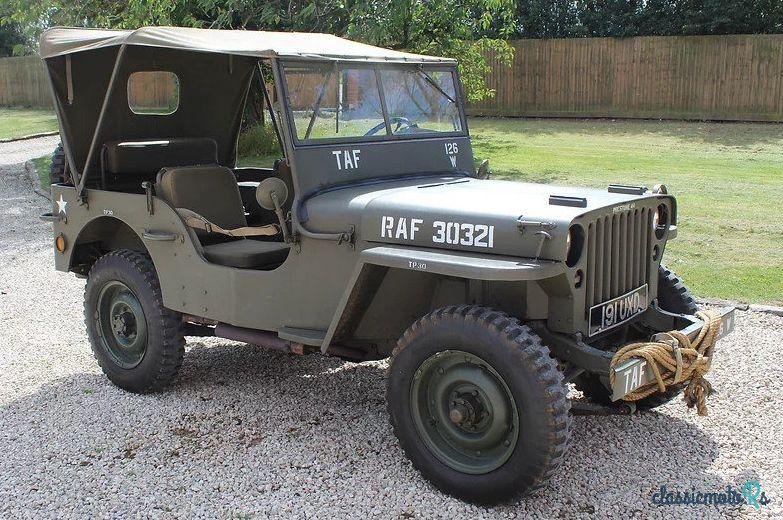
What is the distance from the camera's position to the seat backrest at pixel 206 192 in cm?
527

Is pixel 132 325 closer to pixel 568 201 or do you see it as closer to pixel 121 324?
pixel 121 324

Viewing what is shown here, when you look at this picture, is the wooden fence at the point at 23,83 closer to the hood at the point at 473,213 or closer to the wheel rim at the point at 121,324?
the wheel rim at the point at 121,324

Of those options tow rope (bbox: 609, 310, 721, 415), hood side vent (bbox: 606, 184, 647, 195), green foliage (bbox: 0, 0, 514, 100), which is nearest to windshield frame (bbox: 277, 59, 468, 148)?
hood side vent (bbox: 606, 184, 647, 195)

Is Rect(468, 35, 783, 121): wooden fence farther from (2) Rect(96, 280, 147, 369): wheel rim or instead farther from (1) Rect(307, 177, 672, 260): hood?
(2) Rect(96, 280, 147, 369): wheel rim

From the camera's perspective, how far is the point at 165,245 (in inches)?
197

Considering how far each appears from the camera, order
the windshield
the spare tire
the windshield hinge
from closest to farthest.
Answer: the windshield hinge, the windshield, the spare tire

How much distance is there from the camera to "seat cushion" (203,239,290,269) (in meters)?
4.87

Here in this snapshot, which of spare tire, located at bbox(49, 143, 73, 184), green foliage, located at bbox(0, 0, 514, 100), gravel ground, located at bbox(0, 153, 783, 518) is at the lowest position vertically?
gravel ground, located at bbox(0, 153, 783, 518)

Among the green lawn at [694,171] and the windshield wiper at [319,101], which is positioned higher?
the windshield wiper at [319,101]

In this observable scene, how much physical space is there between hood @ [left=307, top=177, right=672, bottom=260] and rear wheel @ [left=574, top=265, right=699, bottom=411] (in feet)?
2.19

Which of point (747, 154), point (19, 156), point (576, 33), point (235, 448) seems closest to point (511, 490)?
point (235, 448)

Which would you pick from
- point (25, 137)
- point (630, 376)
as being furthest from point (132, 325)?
point (25, 137)

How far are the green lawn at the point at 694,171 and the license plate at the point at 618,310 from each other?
3.15m

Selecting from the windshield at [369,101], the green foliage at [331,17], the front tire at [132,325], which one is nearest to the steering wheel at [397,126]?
the windshield at [369,101]
